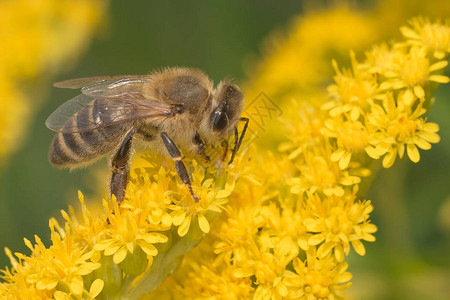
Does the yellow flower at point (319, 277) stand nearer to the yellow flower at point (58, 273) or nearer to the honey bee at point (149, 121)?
the honey bee at point (149, 121)

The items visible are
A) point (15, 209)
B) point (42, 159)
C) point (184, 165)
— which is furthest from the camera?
point (42, 159)

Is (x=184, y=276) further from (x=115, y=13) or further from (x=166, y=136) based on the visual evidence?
(x=115, y=13)

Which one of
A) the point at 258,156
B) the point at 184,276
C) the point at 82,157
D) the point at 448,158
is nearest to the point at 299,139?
the point at 258,156

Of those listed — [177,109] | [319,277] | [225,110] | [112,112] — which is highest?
[112,112]

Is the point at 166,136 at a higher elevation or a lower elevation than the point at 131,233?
higher

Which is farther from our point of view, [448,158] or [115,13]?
[115,13]

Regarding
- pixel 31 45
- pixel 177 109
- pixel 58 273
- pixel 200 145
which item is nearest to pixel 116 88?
pixel 177 109

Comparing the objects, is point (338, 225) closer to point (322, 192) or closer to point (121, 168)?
point (322, 192)
